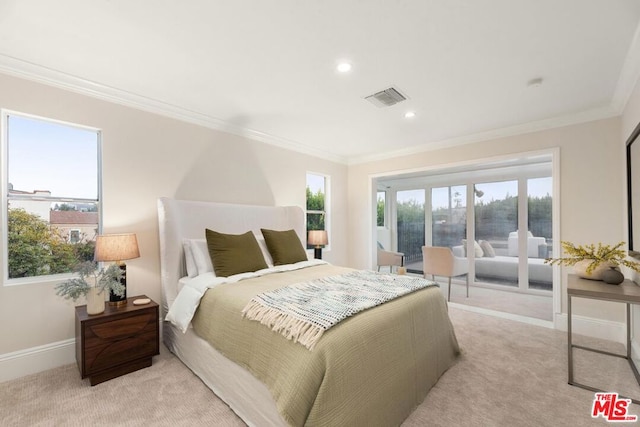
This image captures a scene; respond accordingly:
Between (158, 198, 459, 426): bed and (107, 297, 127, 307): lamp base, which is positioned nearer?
(158, 198, 459, 426): bed

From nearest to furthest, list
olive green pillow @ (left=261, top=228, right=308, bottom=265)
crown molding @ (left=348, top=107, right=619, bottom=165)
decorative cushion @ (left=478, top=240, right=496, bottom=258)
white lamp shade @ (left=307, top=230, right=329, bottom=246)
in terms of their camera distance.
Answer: crown molding @ (left=348, top=107, right=619, bottom=165) → olive green pillow @ (left=261, top=228, right=308, bottom=265) → white lamp shade @ (left=307, top=230, right=329, bottom=246) → decorative cushion @ (left=478, top=240, right=496, bottom=258)

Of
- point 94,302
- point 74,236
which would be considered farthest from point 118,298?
point 74,236

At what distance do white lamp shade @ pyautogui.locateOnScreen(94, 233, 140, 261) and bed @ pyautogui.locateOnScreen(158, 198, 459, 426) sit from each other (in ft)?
1.25

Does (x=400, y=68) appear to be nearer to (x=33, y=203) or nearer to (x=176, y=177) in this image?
(x=176, y=177)

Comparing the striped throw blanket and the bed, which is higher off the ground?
the striped throw blanket

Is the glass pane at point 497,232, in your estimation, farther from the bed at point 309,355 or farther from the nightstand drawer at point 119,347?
the nightstand drawer at point 119,347

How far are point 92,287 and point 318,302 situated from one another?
6.02 feet

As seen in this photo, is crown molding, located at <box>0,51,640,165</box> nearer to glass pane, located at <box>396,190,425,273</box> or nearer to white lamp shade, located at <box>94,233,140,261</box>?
white lamp shade, located at <box>94,233,140,261</box>

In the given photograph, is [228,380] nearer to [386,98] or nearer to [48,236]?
[48,236]

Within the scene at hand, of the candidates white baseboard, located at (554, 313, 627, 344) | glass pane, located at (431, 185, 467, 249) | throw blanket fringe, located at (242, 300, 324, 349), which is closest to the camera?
throw blanket fringe, located at (242, 300, 324, 349)

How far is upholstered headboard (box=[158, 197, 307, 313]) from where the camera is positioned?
9.21 ft

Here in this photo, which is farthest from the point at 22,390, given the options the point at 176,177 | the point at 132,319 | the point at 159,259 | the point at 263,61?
the point at 263,61

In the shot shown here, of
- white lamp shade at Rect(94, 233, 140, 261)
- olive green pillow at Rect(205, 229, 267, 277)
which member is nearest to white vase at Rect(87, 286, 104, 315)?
white lamp shade at Rect(94, 233, 140, 261)
